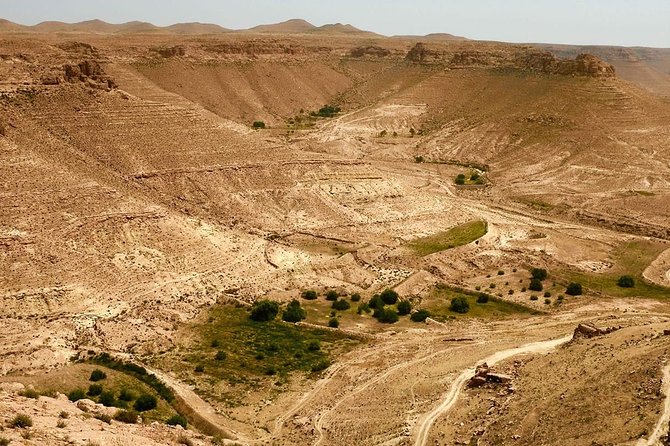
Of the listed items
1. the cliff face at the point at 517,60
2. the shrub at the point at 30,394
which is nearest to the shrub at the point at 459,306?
the shrub at the point at 30,394

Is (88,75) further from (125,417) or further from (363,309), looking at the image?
(125,417)

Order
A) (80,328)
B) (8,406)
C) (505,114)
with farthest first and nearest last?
(505,114) → (80,328) → (8,406)

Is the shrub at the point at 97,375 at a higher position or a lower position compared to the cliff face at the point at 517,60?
lower

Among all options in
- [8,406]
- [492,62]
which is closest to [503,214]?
[8,406]

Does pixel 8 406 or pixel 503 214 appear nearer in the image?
pixel 8 406

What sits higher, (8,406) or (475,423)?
(8,406)

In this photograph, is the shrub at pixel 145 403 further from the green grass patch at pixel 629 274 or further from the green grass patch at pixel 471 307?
the green grass patch at pixel 629 274

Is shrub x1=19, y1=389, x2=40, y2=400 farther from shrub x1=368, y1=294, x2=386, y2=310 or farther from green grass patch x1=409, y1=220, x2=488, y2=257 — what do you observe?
green grass patch x1=409, y1=220, x2=488, y2=257

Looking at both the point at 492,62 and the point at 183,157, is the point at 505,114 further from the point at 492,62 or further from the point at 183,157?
the point at 183,157
